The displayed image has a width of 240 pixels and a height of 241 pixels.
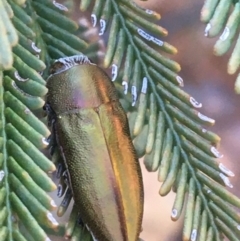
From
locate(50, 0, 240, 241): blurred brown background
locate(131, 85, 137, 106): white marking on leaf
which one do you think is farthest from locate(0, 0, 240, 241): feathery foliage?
locate(50, 0, 240, 241): blurred brown background

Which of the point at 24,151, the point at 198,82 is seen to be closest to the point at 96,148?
the point at 24,151

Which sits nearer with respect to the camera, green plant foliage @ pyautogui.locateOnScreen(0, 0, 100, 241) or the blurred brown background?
green plant foliage @ pyautogui.locateOnScreen(0, 0, 100, 241)

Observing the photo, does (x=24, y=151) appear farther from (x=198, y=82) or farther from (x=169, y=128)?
(x=198, y=82)

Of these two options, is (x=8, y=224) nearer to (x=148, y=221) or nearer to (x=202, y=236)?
(x=202, y=236)

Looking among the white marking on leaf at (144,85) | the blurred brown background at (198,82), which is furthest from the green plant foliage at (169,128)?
the blurred brown background at (198,82)

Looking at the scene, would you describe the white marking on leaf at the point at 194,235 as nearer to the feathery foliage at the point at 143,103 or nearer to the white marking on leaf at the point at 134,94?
the feathery foliage at the point at 143,103

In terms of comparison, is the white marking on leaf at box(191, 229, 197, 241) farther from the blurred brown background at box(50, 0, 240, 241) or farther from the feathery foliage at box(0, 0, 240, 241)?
the blurred brown background at box(50, 0, 240, 241)
